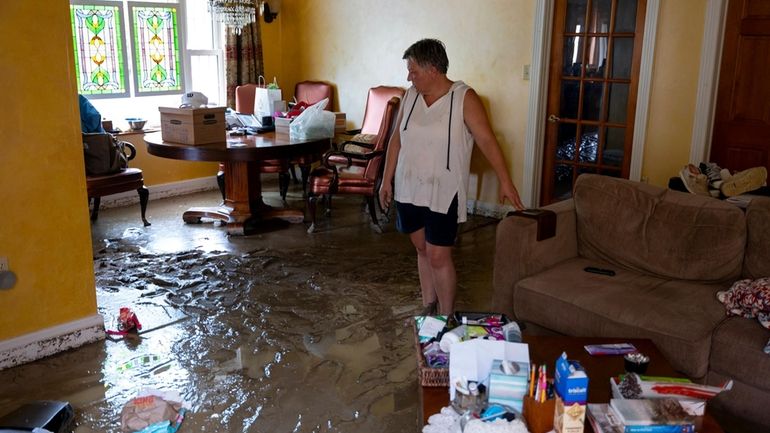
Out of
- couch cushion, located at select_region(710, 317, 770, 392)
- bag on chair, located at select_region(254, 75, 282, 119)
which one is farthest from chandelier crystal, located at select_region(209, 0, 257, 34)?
couch cushion, located at select_region(710, 317, 770, 392)

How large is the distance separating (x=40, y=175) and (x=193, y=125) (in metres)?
1.78

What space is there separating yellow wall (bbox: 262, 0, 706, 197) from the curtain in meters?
0.26

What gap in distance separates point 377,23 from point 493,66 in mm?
1389

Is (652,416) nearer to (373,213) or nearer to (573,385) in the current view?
(573,385)

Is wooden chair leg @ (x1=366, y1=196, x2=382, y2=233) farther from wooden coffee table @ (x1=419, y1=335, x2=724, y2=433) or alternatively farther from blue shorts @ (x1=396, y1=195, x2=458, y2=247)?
wooden coffee table @ (x1=419, y1=335, x2=724, y2=433)

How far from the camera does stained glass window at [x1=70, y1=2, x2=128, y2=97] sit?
18.4 ft

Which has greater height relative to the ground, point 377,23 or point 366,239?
point 377,23

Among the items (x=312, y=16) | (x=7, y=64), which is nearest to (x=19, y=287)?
(x=7, y=64)

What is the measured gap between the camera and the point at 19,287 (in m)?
2.99

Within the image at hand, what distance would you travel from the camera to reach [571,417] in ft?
5.82

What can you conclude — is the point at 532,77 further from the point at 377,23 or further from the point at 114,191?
the point at 114,191

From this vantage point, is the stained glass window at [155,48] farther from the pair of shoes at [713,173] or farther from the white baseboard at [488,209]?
the pair of shoes at [713,173]

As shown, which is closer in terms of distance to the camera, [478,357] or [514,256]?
[478,357]

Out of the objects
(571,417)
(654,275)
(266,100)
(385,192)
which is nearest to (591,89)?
(654,275)
